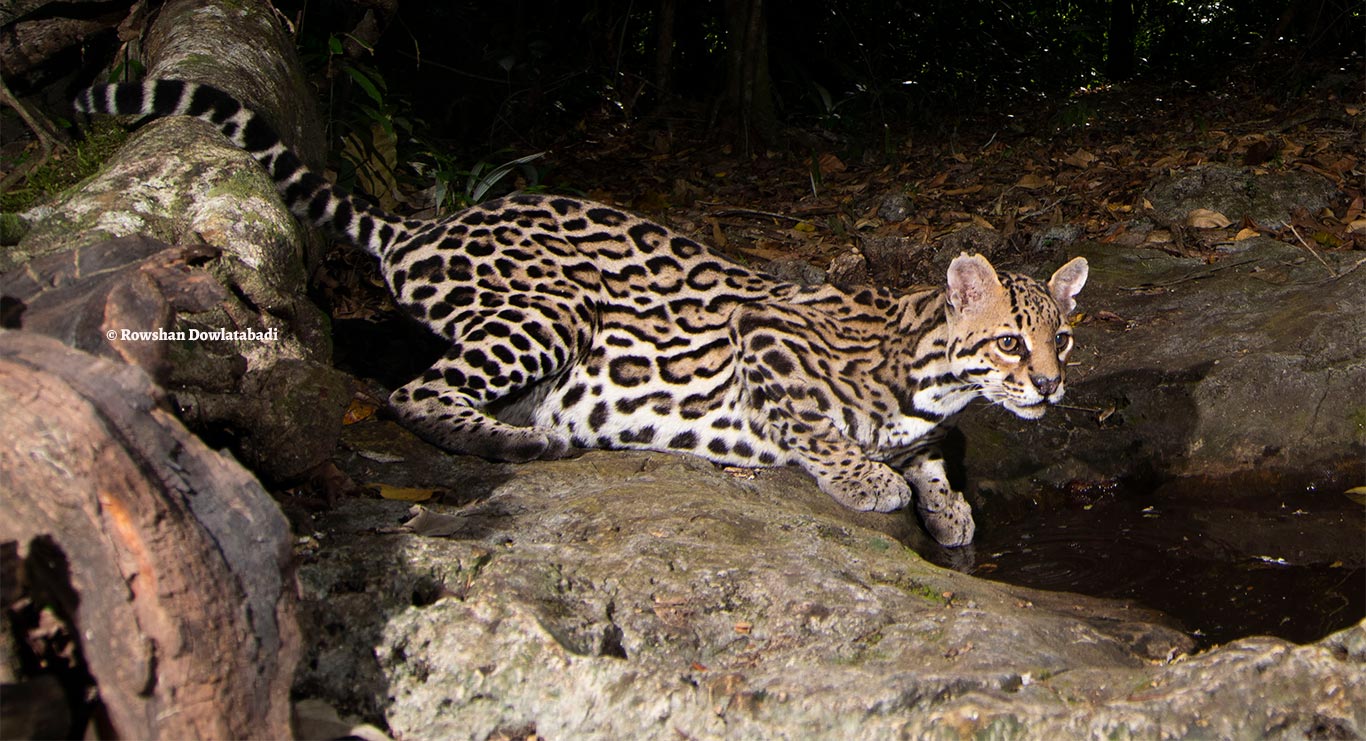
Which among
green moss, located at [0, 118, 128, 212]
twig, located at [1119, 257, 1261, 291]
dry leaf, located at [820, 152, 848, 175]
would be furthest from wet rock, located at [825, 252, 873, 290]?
green moss, located at [0, 118, 128, 212]

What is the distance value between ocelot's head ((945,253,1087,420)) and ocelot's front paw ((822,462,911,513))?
54cm

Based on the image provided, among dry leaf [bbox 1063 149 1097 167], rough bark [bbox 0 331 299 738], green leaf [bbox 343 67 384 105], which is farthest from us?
dry leaf [bbox 1063 149 1097 167]

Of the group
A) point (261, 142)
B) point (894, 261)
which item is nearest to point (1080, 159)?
point (894, 261)

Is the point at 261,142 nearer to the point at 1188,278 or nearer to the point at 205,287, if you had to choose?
the point at 205,287

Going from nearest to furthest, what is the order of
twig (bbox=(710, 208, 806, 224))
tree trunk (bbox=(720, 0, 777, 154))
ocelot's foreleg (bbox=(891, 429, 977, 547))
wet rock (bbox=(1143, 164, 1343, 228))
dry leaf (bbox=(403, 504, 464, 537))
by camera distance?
dry leaf (bbox=(403, 504, 464, 537))
ocelot's foreleg (bbox=(891, 429, 977, 547))
wet rock (bbox=(1143, 164, 1343, 228))
twig (bbox=(710, 208, 806, 224))
tree trunk (bbox=(720, 0, 777, 154))

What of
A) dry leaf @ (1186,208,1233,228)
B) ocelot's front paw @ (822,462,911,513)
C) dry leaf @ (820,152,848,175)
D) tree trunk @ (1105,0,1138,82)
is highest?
tree trunk @ (1105,0,1138,82)

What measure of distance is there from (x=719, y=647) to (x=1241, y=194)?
6.31 meters

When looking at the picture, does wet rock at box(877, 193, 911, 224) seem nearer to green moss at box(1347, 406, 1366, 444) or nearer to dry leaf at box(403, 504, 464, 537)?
green moss at box(1347, 406, 1366, 444)

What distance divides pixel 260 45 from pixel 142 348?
13.9ft

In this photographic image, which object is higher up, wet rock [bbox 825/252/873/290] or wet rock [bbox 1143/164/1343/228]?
wet rock [bbox 1143/164/1343/228]

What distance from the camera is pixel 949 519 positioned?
5.50m

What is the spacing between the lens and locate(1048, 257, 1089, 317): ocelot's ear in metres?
5.50

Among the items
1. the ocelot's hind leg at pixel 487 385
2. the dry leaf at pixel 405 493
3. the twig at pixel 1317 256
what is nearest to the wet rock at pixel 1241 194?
the twig at pixel 1317 256

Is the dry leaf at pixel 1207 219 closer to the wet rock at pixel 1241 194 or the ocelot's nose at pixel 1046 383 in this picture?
the wet rock at pixel 1241 194
